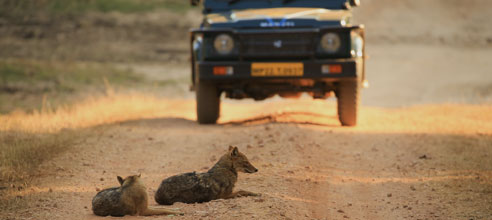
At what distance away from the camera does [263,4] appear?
12.5 meters

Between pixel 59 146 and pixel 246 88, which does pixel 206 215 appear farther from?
pixel 246 88

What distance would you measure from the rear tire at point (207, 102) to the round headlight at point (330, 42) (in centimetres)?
173

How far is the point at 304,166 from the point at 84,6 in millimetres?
32877

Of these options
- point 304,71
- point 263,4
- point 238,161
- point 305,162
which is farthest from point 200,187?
point 263,4

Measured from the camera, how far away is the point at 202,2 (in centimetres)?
1291

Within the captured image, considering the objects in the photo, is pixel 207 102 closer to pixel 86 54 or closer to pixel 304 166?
pixel 304 166

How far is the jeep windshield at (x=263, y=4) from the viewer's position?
1250cm

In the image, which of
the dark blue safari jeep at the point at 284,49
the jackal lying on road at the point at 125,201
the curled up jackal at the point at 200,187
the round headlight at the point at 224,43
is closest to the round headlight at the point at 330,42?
the dark blue safari jeep at the point at 284,49

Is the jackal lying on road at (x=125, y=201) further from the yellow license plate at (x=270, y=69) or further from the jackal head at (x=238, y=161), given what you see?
the yellow license plate at (x=270, y=69)

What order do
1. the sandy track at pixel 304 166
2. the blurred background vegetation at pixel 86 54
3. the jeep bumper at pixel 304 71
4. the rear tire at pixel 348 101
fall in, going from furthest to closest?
the blurred background vegetation at pixel 86 54, the rear tire at pixel 348 101, the jeep bumper at pixel 304 71, the sandy track at pixel 304 166

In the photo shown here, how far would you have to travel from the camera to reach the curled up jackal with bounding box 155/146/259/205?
7.03m

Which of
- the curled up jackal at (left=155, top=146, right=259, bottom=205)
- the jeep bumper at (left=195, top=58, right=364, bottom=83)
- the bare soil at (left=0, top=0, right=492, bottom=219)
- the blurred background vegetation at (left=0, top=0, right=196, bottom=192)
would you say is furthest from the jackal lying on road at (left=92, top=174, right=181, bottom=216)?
the blurred background vegetation at (left=0, top=0, right=196, bottom=192)

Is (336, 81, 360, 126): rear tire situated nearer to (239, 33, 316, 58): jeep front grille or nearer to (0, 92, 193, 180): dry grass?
(239, 33, 316, 58): jeep front grille

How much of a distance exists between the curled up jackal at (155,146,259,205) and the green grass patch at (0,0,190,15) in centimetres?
3304
